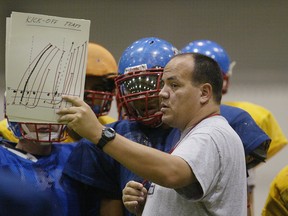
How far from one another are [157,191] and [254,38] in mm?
3404

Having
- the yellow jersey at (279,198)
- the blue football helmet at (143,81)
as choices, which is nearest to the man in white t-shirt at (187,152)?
the blue football helmet at (143,81)

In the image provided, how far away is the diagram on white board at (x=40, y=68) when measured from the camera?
1.82 metres

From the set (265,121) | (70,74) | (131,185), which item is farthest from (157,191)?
(265,121)

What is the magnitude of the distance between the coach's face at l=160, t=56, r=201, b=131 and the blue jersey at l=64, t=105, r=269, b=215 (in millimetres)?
360

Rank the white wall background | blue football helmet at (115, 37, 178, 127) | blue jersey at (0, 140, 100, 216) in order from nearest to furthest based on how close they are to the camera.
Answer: blue football helmet at (115, 37, 178, 127), blue jersey at (0, 140, 100, 216), the white wall background

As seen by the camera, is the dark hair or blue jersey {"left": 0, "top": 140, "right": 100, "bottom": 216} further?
blue jersey {"left": 0, "top": 140, "right": 100, "bottom": 216}

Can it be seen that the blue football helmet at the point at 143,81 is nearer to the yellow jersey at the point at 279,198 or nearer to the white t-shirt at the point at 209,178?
the white t-shirt at the point at 209,178

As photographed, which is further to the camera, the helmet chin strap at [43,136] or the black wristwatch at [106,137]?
the helmet chin strap at [43,136]

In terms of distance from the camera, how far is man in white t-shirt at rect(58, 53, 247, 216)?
5.54 ft

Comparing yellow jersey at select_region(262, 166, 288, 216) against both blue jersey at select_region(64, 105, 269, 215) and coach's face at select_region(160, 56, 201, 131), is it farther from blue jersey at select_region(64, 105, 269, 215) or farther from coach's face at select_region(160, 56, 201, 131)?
coach's face at select_region(160, 56, 201, 131)

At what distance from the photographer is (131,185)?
6.28 feet

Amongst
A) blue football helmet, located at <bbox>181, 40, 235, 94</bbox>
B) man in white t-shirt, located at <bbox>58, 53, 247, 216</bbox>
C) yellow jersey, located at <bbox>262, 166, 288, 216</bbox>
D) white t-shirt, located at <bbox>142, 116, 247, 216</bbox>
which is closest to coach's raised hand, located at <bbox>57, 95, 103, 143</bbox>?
man in white t-shirt, located at <bbox>58, 53, 247, 216</bbox>

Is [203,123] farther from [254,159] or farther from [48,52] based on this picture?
[254,159]

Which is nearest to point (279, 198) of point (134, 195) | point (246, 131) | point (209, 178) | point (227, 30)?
point (246, 131)
